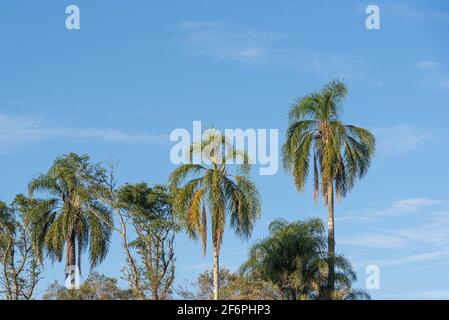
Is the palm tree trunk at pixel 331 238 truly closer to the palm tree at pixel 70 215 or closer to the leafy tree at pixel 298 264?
the leafy tree at pixel 298 264

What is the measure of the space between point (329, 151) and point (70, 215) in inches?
562

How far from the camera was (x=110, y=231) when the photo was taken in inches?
1671

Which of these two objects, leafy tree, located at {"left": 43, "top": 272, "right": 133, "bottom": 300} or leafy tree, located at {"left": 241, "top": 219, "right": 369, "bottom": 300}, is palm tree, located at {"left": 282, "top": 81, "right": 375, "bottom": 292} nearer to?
leafy tree, located at {"left": 241, "top": 219, "right": 369, "bottom": 300}

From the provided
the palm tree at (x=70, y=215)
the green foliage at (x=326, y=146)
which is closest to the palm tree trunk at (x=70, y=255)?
the palm tree at (x=70, y=215)

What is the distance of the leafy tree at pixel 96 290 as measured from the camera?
42.2m

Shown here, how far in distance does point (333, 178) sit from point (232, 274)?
12.1 metres

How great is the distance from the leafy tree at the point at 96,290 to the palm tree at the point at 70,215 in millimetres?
1576

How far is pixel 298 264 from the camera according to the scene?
117 feet

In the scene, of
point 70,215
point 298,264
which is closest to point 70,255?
point 70,215

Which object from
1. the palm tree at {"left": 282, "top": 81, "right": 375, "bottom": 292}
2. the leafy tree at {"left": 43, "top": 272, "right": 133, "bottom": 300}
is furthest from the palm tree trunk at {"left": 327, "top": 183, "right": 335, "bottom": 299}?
the leafy tree at {"left": 43, "top": 272, "right": 133, "bottom": 300}

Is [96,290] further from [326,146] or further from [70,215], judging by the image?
[326,146]
